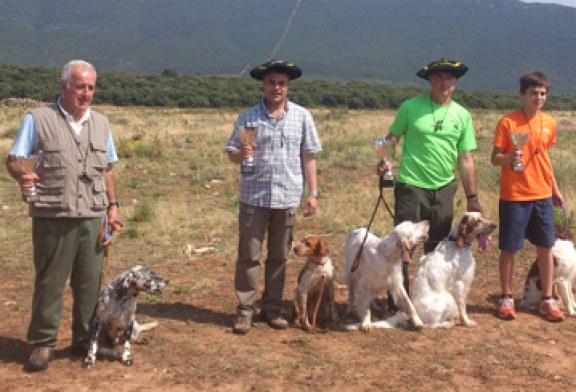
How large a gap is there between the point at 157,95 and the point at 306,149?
39968 mm

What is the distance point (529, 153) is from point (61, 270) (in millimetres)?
4010

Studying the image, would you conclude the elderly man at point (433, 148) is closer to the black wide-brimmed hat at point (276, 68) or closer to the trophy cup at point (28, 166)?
the black wide-brimmed hat at point (276, 68)

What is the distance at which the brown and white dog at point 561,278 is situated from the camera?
19.3 ft

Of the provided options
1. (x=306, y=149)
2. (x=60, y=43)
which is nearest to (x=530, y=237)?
(x=306, y=149)

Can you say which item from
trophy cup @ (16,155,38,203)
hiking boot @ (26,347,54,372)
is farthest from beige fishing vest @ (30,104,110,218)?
hiking boot @ (26,347,54,372)

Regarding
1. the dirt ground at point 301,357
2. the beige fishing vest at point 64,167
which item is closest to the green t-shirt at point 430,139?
the dirt ground at point 301,357

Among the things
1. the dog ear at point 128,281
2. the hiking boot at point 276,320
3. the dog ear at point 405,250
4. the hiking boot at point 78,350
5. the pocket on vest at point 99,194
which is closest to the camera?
the pocket on vest at point 99,194

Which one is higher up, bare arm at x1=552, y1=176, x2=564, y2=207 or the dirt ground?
bare arm at x1=552, y1=176, x2=564, y2=207

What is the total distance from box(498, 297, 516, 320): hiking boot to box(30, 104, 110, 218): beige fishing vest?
3.77 metres

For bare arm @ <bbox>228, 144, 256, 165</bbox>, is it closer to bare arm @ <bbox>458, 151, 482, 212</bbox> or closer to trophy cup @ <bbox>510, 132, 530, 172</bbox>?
bare arm @ <bbox>458, 151, 482, 212</bbox>

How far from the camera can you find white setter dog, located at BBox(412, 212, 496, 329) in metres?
5.42

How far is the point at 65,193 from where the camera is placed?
4.14 m

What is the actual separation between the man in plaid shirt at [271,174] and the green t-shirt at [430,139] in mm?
805

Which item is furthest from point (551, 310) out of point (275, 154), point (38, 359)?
point (38, 359)
